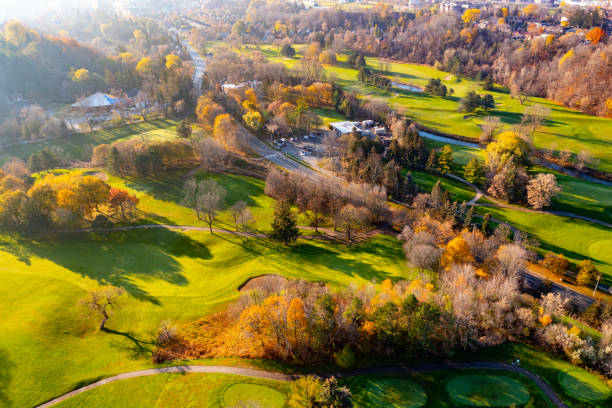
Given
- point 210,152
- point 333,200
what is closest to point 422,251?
point 333,200

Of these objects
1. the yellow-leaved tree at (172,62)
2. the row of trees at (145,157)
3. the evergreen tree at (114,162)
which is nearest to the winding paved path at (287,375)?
the row of trees at (145,157)

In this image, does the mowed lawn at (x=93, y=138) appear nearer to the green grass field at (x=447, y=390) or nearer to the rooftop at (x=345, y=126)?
the rooftop at (x=345, y=126)

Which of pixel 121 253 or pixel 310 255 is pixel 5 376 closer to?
pixel 121 253

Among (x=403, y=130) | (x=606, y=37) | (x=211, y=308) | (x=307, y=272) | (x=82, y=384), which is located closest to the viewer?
(x=82, y=384)

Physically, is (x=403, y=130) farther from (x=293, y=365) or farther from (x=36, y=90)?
(x=36, y=90)

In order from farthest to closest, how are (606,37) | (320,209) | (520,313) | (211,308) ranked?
(606,37) → (320,209) → (211,308) → (520,313)

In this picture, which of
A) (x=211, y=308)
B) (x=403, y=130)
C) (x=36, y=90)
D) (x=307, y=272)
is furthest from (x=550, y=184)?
(x=36, y=90)

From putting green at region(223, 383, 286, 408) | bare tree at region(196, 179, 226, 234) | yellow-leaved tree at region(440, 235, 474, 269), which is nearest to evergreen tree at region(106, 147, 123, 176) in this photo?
bare tree at region(196, 179, 226, 234)
